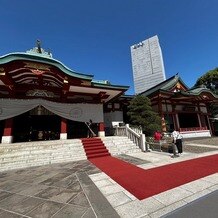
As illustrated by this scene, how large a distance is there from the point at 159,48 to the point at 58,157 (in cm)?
11019

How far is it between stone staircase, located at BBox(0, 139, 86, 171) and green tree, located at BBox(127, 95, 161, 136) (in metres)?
5.80

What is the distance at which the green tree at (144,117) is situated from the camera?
12.8 metres

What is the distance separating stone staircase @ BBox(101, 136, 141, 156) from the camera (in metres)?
9.98

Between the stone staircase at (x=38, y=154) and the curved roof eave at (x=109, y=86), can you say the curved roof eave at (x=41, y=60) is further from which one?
the stone staircase at (x=38, y=154)

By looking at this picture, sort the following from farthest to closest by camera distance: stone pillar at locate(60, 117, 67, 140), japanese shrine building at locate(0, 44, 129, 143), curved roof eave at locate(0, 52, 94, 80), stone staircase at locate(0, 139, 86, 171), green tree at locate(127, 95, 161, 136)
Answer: green tree at locate(127, 95, 161, 136)
stone pillar at locate(60, 117, 67, 140)
japanese shrine building at locate(0, 44, 129, 143)
curved roof eave at locate(0, 52, 94, 80)
stone staircase at locate(0, 139, 86, 171)

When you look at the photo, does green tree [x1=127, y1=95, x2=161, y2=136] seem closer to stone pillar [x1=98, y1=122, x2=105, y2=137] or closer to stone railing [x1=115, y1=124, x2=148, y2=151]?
stone railing [x1=115, y1=124, x2=148, y2=151]

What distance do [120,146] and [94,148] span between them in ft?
6.06

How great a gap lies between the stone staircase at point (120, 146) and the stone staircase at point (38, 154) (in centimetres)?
190

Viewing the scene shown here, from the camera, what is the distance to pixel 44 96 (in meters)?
12.0

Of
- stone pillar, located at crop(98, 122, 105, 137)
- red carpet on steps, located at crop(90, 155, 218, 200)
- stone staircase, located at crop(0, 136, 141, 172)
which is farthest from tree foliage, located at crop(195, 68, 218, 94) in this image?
red carpet on steps, located at crop(90, 155, 218, 200)

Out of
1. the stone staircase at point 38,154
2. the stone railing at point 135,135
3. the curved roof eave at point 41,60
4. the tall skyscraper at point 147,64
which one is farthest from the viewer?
the tall skyscraper at point 147,64

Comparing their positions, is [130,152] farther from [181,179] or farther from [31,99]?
[31,99]

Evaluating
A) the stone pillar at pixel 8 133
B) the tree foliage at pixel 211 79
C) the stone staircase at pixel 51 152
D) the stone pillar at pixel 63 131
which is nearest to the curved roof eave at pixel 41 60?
the stone pillar at pixel 63 131

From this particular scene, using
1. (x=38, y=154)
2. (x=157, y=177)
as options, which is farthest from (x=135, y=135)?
(x=38, y=154)
